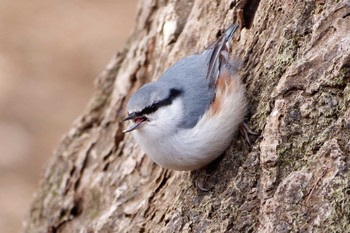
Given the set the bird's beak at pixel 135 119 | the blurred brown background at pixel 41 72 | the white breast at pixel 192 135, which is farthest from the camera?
the blurred brown background at pixel 41 72

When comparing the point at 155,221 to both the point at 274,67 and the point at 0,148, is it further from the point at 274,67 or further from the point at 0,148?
the point at 0,148

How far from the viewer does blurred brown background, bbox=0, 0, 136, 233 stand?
734cm

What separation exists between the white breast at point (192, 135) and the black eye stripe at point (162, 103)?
0.06ft

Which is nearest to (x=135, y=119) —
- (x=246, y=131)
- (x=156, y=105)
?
(x=156, y=105)

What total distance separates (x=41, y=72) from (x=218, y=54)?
17.5ft

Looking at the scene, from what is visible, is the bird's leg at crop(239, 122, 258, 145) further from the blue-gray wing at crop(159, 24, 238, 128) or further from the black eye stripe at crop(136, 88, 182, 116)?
the black eye stripe at crop(136, 88, 182, 116)

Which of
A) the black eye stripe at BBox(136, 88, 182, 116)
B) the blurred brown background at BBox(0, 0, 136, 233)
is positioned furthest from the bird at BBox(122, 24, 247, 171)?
the blurred brown background at BBox(0, 0, 136, 233)

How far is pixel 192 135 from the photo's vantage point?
128 inches

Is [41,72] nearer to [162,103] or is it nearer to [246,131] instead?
[162,103]

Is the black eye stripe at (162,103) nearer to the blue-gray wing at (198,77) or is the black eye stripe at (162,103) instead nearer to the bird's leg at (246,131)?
the blue-gray wing at (198,77)

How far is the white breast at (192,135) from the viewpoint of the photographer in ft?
10.3

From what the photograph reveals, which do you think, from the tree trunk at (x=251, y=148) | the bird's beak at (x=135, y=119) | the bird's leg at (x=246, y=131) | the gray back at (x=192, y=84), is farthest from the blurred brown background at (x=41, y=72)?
the bird's leg at (x=246, y=131)

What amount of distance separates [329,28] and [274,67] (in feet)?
0.99

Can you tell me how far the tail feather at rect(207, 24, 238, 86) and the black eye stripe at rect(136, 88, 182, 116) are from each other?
165mm
